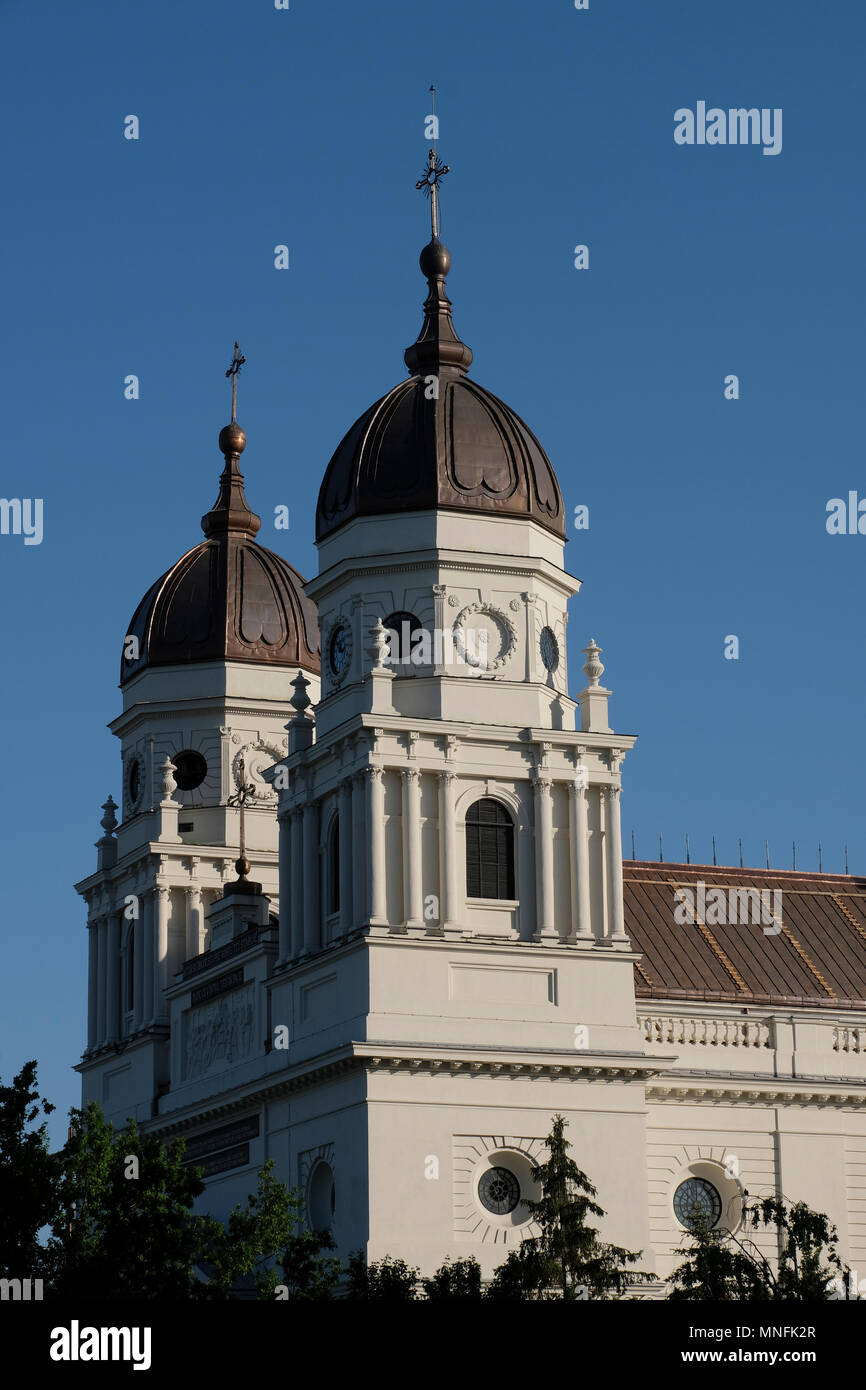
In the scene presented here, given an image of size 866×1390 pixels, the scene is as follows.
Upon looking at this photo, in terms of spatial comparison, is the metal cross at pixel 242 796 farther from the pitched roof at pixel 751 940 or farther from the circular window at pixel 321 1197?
the circular window at pixel 321 1197

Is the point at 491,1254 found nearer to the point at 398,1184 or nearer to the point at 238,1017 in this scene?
the point at 398,1184

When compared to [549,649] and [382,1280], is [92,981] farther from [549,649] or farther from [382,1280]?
[382,1280]

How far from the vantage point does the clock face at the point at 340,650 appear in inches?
2434

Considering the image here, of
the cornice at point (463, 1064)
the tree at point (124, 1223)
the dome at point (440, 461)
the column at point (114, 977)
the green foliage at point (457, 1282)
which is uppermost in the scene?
the dome at point (440, 461)

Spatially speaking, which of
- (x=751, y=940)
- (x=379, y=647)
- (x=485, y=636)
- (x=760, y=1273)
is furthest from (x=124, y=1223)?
(x=751, y=940)

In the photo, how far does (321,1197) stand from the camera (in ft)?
191

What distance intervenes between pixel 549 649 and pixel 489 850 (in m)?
5.87

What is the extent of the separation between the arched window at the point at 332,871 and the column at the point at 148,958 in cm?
1339

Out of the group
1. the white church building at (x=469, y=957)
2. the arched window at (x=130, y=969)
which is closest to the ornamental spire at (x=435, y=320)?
the white church building at (x=469, y=957)

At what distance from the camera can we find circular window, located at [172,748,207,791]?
249 ft

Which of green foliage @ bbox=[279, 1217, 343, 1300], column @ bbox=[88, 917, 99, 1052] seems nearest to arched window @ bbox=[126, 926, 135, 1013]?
column @ bbox=[88, 917, 99, 1052]

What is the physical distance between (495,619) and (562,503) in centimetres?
472

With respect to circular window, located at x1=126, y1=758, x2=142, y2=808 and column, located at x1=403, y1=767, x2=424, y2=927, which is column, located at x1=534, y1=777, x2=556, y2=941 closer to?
column, located at x1=403, y1=767, x2=424, y2=927

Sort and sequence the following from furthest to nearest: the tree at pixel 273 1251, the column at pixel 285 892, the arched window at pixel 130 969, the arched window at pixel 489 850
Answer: the arched window at pixel 130 969 → the column at pixel 285 892 → the arched window at pixel 489 850 → the tree at pixel 273 1251
